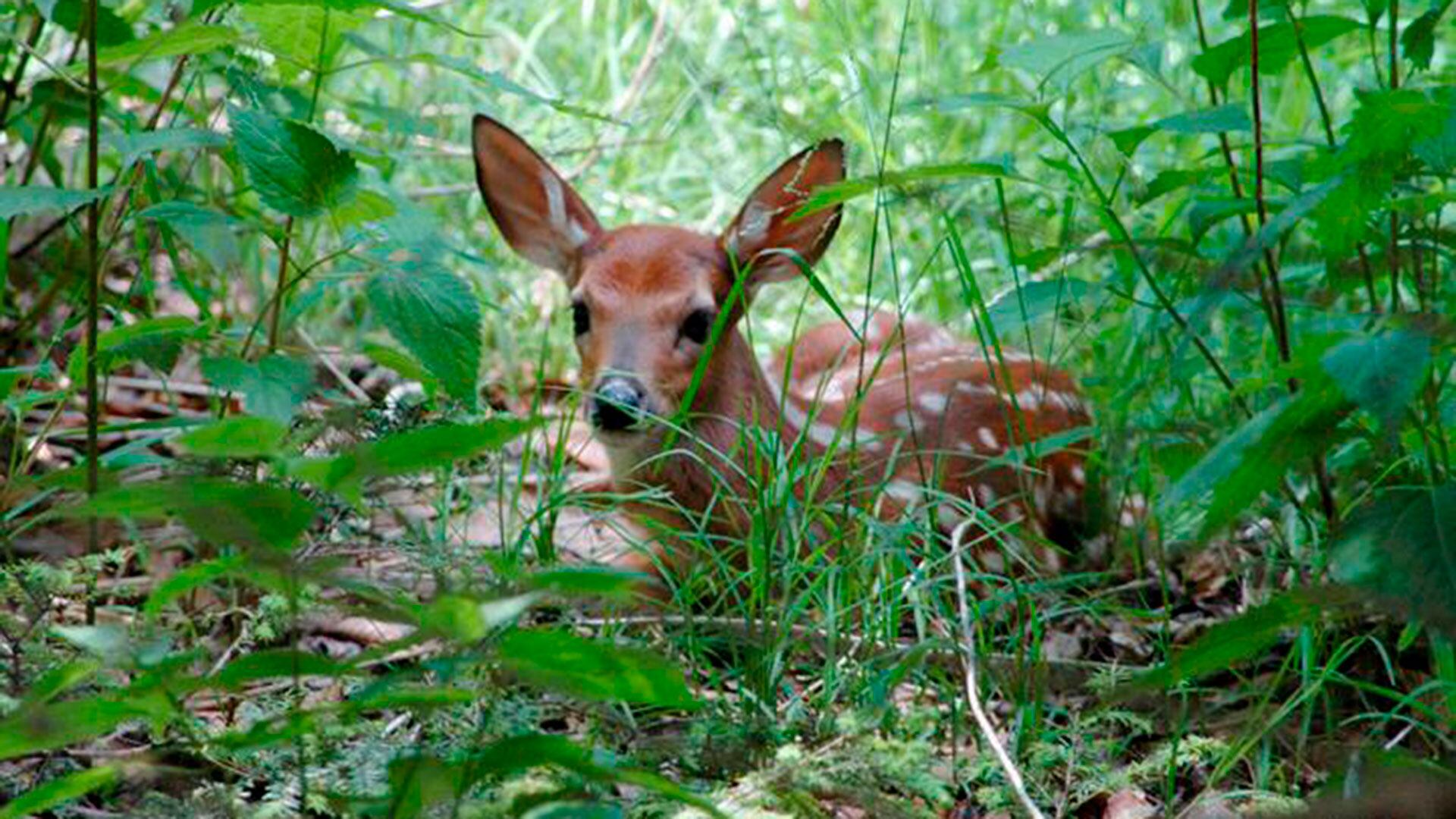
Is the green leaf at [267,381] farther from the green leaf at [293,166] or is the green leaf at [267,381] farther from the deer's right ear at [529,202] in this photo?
the deer's right ear at [529,202]

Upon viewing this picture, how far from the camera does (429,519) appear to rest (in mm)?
3523

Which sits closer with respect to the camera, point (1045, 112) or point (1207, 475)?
point (1207, 475)

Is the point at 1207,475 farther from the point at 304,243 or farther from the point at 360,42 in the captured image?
the point at 304,243

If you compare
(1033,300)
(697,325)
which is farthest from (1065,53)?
(697,325)

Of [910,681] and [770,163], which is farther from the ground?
[770,163]

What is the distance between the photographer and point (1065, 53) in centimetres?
254

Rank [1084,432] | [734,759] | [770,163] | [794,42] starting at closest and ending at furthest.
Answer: [734,759] → [1084,432] → [770,163] → [794,42]

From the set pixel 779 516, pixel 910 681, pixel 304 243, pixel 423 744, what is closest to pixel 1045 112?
pixel 779 516

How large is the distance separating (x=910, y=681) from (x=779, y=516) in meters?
0.30

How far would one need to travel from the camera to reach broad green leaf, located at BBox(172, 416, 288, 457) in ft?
6.05

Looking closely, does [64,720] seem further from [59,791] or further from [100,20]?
[100,20]

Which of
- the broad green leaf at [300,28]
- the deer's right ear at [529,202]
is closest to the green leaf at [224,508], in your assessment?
the broad green leaf at [300,28]

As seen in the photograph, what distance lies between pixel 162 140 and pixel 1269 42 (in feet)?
4.60

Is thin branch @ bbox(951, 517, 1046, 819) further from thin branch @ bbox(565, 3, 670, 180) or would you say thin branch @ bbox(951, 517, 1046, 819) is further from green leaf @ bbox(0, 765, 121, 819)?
thin branch @ bbox(565, 3, 670, 180)
